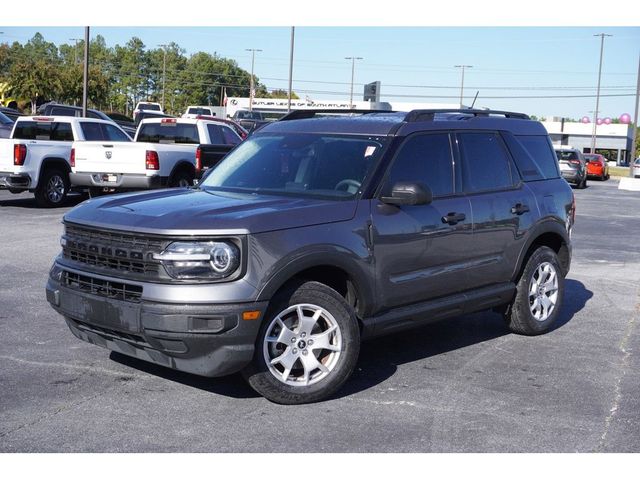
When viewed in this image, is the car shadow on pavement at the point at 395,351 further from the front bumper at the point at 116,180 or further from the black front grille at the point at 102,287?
the front bumper at the point at 116,180

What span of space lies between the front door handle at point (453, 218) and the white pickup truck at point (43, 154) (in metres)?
12.9

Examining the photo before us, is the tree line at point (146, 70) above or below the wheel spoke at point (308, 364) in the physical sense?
above

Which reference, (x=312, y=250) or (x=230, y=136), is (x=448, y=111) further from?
(x=230, y=136)

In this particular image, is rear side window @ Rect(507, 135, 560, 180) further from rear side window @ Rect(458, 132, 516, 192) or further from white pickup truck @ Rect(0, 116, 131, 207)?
white pickup truck @ Rect(0, 116, 131, 207)

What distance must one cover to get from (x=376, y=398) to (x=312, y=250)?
111 cm

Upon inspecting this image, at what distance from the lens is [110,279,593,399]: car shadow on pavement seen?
232 inches

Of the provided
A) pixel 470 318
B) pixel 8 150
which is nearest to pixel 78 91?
pixel 8 150

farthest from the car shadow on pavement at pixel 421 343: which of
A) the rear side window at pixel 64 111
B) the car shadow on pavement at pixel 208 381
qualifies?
the rear side window at pixel 64 111

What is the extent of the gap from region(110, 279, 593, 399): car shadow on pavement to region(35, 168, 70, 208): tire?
12.1m

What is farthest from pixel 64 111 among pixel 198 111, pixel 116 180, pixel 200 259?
pixel 200 259

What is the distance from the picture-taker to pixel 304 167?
21.0 feet

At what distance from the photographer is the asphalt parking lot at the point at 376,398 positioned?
4.80 meters

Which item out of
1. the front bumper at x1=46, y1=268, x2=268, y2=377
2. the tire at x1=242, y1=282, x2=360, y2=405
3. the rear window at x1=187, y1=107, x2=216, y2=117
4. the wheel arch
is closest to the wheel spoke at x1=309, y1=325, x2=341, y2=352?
the tire at x1=242, y1=282, x2=360, y2=405

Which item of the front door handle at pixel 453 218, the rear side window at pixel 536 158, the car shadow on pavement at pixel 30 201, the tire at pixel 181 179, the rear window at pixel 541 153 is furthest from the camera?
the car shadow on pavement at pixel 30 201
